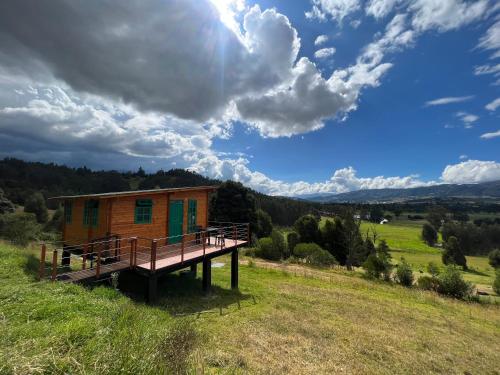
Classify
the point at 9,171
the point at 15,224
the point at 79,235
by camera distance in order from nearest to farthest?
the point at 79,235
the point at 15,224
the point at 9,171

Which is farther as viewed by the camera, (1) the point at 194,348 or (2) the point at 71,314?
(1) the point at 194,348

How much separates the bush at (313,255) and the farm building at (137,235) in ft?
57.4

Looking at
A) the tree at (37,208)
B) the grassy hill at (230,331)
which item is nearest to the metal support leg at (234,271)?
the grassy hill at (230,331)

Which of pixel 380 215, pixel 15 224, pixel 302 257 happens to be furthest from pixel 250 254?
pixel 380 215

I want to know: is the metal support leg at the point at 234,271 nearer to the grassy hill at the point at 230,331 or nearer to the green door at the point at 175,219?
the grassy hill at the point at 230,331

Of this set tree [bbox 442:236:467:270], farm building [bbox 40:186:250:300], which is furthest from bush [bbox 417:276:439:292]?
tree [bbox 442:236:467:270]

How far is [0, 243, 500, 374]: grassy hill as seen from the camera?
4898 mm

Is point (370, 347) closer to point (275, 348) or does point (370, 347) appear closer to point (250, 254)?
point (275, 348)

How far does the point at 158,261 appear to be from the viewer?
13.0m

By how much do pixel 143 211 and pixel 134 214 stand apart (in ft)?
1.85

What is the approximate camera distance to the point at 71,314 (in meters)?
6.65

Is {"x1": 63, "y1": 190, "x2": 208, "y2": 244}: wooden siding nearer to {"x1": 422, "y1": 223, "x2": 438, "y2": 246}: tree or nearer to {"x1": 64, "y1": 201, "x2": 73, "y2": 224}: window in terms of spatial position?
{"x1": 64, "y1": 201, "x2": 73, "y2": 224}: window

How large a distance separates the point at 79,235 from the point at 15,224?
18.3 m

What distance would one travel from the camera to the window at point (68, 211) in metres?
16.3
